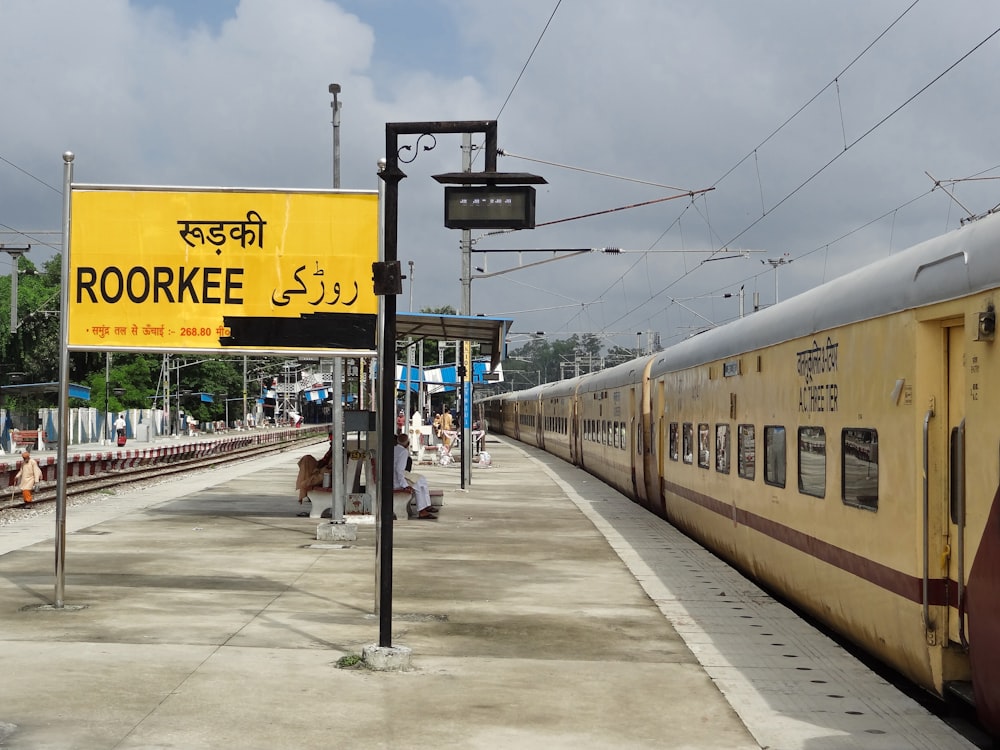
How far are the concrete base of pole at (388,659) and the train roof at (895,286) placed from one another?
4007 millimetres

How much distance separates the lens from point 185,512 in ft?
73.6

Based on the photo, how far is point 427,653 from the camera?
9562 millimetres

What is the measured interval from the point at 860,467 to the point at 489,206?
337 cm

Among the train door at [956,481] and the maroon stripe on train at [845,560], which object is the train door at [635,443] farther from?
the train door at [956,481]

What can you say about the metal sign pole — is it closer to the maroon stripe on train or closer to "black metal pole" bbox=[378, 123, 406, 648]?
"black metal pole" bbox=[378, 123, 406, 648]

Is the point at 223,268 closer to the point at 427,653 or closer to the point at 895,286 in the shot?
the point at 427,653

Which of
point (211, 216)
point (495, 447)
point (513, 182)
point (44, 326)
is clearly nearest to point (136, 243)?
point (211, 216)

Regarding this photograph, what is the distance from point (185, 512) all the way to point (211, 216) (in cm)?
1136

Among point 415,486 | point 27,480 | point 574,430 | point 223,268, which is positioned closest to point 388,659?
point 223,268

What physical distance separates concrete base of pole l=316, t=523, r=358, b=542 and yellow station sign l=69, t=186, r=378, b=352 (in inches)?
228

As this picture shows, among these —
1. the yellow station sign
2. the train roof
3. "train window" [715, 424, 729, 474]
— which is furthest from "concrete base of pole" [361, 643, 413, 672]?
"train window" [715, 424, 729, 474]

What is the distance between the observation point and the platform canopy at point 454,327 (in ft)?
70.3

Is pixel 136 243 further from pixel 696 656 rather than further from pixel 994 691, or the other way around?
pixel 994 691

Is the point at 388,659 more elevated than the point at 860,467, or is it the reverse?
the point at 860,467
